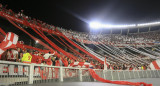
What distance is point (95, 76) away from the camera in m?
8.59

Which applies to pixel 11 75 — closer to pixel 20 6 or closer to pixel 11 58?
pixel 11 58

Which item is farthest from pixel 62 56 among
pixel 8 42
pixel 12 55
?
pixel 8 42

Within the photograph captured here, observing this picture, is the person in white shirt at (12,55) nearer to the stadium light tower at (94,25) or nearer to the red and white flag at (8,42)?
the red and white flag at (8,42)

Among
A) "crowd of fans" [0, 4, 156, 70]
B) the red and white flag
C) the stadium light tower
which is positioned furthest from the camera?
the stadium light tower

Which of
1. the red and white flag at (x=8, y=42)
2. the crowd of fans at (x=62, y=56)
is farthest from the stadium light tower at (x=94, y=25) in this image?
the red and white flag at (x=8, y=42)

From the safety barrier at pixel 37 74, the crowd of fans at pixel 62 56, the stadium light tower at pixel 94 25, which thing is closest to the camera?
the safety barrier at pixel 37 74

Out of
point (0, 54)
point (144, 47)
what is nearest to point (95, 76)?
point (0, 54)

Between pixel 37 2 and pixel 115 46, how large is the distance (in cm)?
1733

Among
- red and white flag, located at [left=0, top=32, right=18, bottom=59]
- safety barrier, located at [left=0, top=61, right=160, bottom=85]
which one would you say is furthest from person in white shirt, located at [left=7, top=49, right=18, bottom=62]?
safety barrier, located at [left=0, top=61, right=160, bottom=85]

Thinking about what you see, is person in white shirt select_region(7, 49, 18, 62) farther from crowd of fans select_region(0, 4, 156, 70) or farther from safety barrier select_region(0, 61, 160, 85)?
safety barrier select_region(0, 61, 160, 85)

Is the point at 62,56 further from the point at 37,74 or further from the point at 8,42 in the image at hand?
the point at 37,74

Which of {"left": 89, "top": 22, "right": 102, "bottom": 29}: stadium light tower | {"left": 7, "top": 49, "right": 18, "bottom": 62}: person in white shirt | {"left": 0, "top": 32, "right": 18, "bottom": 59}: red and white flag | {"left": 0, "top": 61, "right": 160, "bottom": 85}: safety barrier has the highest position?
{"left": 89, "top": 22, "right": 102, "bottom": 29}: stadium light tower

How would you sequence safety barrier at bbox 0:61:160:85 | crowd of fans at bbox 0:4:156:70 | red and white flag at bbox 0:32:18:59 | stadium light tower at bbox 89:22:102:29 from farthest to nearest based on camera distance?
stadium light tower at bbox 89:22:102:29 → crowd of fans at bbox 0:4:156:70 → red and white flag at bbox 0:32:18:59 → safety barrier at bbox 0:61:160:85

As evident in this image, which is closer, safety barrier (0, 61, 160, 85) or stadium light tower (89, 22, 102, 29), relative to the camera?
safety barrier (0, 61, 160, 85)
